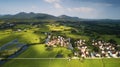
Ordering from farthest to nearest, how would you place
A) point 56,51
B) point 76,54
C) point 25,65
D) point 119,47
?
1. point 119,47
2. point 56,51
3. point 76,54
4. point 25,65

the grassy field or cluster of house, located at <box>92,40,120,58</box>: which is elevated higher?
the grassy field

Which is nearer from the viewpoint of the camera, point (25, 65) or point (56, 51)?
point (25, 65)

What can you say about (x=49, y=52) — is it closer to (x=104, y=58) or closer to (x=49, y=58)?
(x=49, y=58)

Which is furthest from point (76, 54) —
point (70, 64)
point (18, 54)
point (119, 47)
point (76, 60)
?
point (119, 47)

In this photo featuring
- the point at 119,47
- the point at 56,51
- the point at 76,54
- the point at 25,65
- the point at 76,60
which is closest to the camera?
the point at 25,65

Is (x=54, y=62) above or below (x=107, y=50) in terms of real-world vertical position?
above

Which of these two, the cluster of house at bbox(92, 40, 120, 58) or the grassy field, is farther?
the cluster of house at bbox(92, 40, 120, 58)

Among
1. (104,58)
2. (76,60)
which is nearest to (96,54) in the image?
(104,58)

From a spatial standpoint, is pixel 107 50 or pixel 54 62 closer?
pixel 54 62

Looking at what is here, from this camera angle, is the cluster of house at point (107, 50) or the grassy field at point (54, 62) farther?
the cluster of house at point (107, 50)

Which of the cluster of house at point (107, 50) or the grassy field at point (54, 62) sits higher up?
the grassy field at point (54, 62)
